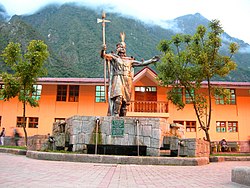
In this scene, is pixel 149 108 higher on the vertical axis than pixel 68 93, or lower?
lower

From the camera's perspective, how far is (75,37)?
63.8 metres

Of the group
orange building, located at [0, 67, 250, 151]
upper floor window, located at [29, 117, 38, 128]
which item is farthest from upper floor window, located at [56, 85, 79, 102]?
upper floor window, located at [29, 117, 38, 128]

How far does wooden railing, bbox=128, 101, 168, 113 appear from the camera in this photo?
20719mm

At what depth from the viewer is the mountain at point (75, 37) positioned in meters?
49.8

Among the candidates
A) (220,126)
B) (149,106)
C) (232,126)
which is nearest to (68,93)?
(149,106)

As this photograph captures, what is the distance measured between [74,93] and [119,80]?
13411 millimetres

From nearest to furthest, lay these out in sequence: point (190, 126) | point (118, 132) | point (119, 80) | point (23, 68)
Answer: point (118, 132) → point (119, 80) → point (23, 68) → point (190, 126)

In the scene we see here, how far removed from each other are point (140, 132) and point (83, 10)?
79.1 metres

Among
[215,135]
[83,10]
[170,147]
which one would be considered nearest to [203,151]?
[170,147]

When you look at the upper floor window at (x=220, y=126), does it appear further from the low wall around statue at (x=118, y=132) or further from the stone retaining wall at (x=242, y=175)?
the stone retaining wall at (x=242, y=175)

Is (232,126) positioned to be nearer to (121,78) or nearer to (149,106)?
(149,106)

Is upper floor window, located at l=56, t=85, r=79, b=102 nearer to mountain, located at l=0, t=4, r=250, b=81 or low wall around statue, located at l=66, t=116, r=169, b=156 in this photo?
low wall around statue, located at l=66, t=116, r=169, b=156

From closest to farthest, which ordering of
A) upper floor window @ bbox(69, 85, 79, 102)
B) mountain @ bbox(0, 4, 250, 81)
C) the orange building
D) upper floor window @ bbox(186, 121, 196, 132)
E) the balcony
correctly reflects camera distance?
the balcony, the orange building, upper floor window @ bbox(186, 121, 196, 132), upper floor window @ bbox(69, 85, 79, 102), mountain @ bbox(0, 4, 250, 81)

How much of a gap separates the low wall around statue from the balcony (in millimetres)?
11341
